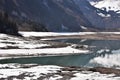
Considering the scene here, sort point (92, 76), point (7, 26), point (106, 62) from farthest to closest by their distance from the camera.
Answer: point (7, 26)
point (106, 62)
point (92, 76)

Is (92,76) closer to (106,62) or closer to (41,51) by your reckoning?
(106,62)

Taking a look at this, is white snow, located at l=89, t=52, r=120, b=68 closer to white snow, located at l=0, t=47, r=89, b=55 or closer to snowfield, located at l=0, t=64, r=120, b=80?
white snow, located at l=0, t=47, r=89, b=55

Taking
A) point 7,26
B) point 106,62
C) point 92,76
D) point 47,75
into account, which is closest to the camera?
point 92,76

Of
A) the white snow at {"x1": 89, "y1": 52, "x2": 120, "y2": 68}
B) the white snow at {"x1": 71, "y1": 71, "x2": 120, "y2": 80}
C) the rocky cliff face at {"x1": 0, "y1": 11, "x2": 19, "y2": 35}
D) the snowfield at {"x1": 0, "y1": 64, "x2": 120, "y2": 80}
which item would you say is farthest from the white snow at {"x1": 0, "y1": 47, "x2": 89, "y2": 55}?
the rocky cliff face at {"x1": 0, "y1": 11, "x2": 19, "y2": 35}

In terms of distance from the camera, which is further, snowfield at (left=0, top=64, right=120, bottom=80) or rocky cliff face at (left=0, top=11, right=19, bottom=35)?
rocky cliff face at (left=0, top=11, right=19, bottom=35)

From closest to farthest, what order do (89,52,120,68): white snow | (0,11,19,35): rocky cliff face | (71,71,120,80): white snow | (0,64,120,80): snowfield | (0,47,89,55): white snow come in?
(71,71,120,80): white snow < (0,64,120,80): snowfield < (89,52,120,68): white snow < (0,47,89,55): white snow < (0,11,19,35): rocky cliff face

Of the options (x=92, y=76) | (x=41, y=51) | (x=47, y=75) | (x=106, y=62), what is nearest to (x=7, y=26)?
(x=41, y=51)

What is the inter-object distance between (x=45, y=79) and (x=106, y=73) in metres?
10.9

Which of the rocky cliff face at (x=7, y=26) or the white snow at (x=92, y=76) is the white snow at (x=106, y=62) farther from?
the rocky cliff face at (x=7, y=26)

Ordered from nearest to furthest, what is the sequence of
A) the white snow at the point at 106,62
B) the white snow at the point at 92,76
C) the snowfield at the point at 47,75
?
the white snow at the point at 92,76, the snowfield at the point at 47,75, the white snow at the point at 106,62

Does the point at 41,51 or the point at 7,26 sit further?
the point at 7,26

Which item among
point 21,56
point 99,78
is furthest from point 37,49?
point 99,78

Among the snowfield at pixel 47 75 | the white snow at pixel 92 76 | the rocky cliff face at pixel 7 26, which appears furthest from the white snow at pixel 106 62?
the rocky cliff face at pixel 7 26

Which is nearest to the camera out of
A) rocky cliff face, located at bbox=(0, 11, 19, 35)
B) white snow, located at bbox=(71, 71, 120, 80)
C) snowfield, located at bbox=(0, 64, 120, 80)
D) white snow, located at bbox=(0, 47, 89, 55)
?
white snow, located at bbox=(71, 71, 120, 80)
